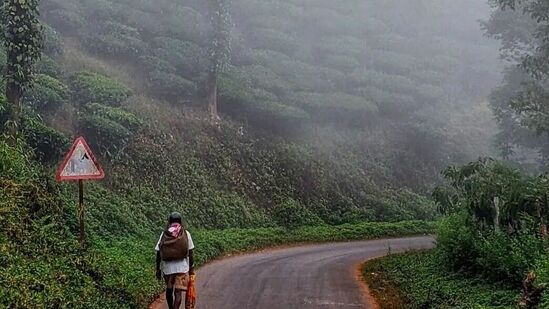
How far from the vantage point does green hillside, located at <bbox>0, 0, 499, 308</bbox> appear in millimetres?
11664

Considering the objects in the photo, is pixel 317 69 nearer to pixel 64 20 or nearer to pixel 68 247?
pixel 64 20

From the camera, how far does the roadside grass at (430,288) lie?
9719mm

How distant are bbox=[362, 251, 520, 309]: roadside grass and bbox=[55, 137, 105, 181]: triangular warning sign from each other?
19.1 ft

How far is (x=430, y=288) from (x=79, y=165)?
683cm

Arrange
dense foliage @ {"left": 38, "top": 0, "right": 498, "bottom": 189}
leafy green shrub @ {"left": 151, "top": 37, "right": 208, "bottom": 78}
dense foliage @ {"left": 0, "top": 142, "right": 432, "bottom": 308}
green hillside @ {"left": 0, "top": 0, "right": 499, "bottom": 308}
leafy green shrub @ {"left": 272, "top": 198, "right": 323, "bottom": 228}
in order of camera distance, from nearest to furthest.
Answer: dense foliage @ {"left": 0, "top": 142, "right": 432, "bottom": 308}
green hillside @ {"left": 0, "top": 0, "right": 499, "bottom": 308}
leafy green shrub @ {"left": 272, "top": 198, "right": 323, "bottom": 228}
dense foliage @ {"left": 38, "top": 0, "right": 498, "bottom": 189}
leafy green shrub @ {"left": 151, "top": 37, "right": 208, "bottom": 78}

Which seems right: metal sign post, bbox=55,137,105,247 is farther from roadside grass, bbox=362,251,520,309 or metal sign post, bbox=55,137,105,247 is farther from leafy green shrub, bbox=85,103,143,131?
leafy green shrub, bbox=85,103,143,131

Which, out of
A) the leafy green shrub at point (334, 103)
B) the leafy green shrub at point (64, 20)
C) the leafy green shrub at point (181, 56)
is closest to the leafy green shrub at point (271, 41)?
the leafy green shrub at point (334, 103)

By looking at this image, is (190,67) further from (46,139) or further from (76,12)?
(46,139)

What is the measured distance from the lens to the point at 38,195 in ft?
38.8

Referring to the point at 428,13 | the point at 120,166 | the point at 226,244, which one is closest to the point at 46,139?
the point at 120,166

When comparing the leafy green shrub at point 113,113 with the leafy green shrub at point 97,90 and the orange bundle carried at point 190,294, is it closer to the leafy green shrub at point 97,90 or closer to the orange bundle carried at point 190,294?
the leafy green shrub at point 97,90

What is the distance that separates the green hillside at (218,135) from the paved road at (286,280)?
4.42ft

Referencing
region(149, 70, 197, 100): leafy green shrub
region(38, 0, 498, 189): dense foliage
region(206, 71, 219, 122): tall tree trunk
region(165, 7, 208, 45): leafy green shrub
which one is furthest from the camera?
region(165, 7, 208, 45): leafy green shrub

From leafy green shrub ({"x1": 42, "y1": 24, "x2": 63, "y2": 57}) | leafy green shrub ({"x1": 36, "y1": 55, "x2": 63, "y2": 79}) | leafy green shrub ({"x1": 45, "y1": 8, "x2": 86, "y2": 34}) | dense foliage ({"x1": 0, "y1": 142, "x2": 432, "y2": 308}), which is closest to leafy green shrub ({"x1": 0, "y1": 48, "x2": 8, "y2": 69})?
leafy green shrub ({"x1": 36, "y1": 55, "x2": 63, "y2": 79})
